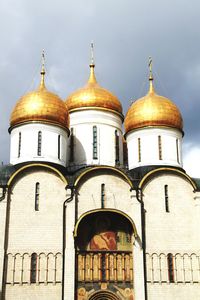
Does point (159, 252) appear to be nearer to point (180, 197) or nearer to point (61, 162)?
point (180, 197)

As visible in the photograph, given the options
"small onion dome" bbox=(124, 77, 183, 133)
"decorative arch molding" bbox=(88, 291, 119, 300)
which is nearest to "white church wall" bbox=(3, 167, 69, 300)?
"decorative arch molding" bbox=(88, 291, 119, 300)

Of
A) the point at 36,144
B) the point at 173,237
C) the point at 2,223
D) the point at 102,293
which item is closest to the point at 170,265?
the point at 173,237

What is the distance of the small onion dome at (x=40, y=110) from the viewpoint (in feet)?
62.3

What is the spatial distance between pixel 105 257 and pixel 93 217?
4.79 ft

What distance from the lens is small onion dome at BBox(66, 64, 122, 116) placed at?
2158cm

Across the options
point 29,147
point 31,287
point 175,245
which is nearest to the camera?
point 31,287

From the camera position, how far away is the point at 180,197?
60.1ft

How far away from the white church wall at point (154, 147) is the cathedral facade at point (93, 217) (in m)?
0.04

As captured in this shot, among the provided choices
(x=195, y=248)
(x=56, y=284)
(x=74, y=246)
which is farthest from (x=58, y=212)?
(x=195, y=248)

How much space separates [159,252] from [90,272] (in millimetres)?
2539

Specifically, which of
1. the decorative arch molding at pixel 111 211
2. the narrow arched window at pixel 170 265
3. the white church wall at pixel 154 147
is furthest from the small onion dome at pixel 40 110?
the narrow arched window at pixel 170 265

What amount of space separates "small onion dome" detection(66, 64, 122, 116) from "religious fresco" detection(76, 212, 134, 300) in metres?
5.85

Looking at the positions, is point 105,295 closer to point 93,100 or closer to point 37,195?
point 37,195

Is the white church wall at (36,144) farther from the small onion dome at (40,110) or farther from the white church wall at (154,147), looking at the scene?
the white church wall at (154,147)
